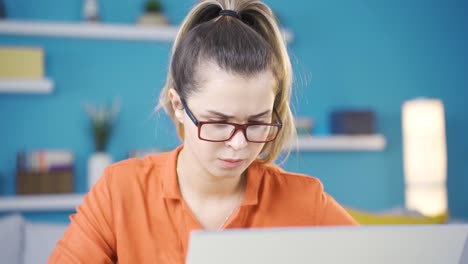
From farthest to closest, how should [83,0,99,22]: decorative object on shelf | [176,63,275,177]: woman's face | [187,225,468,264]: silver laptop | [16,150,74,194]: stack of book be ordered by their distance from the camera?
[83,0,99,22]: decorative object on shelf, [16,150,74,194]: stack of book, [176,63,275,177]: woman's face, [187,225,468,264]: silver laptop

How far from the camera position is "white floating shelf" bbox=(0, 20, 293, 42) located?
3.75m

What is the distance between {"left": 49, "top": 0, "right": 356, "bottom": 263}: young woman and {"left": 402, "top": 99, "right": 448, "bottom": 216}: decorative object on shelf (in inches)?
100

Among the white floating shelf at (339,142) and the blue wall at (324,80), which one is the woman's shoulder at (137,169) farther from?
the white floating shelf at (339,142)

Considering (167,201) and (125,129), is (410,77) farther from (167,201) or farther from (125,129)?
(167,201)

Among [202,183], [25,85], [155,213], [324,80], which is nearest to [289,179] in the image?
[202,183]

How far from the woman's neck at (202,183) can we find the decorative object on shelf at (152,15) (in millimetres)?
2415

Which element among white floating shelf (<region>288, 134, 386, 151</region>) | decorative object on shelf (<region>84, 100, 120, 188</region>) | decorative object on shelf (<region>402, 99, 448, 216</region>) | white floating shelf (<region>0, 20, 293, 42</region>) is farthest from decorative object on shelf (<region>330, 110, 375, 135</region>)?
decorative object on shelf (<region>84, 100, 120, 188</region>)

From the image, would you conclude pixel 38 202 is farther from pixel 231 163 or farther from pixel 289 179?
pixel 231 163

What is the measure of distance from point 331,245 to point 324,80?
134 inches

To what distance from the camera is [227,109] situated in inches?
52.8

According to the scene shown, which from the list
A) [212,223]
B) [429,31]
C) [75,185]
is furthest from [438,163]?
[212,223]

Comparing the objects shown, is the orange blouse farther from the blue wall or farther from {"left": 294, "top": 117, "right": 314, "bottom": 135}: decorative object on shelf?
{"left": 294, "top": 117, "right": 314, "bottom": 135}: decorative object on shelf

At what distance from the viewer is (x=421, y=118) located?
13.3ft

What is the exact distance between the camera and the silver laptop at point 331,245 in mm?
940
